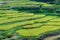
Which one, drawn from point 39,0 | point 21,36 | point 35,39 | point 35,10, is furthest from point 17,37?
point 39,0

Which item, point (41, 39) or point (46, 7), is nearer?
point (41, 39)

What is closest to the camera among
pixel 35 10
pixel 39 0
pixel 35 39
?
pixel 35 39

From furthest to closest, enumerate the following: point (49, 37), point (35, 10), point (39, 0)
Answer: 1. point (39, 0)
2. point (35, 10)
3. point (49, 37)

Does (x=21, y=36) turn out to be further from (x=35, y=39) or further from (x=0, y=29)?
(x=0, y=29)

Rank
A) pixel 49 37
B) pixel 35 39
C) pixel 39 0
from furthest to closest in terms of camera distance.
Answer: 1. pixel 39 0
2. pixel 49 37
3. pixel 35 39

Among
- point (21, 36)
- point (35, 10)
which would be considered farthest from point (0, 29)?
point (35, 10)

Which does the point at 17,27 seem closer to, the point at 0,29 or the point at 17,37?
the point at 0,29

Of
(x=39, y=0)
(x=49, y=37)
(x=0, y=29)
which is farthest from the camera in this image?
(x=39, y=0)

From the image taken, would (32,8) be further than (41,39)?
Yes
